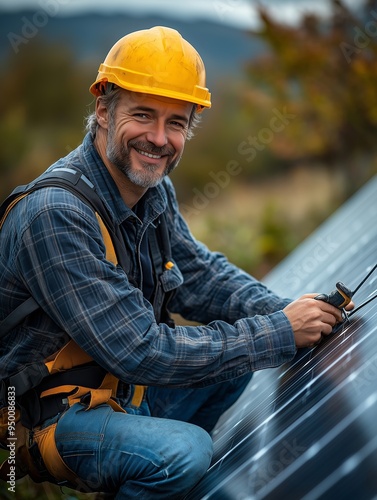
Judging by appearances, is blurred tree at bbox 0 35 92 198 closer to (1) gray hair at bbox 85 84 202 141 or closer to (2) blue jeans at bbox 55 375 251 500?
(1) gray hair at bbox 85 84 202 141

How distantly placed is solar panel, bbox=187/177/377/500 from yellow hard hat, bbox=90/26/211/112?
1.30 m

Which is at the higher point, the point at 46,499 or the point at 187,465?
the point at 187,465

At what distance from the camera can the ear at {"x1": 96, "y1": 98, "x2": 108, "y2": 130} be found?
3170 mm

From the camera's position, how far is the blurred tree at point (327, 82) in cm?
1142

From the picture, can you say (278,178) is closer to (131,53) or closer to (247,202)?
(247,202)

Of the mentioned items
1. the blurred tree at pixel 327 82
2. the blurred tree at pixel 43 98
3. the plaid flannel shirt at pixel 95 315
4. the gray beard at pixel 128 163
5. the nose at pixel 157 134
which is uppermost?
the blurred tree at pixel 327 82

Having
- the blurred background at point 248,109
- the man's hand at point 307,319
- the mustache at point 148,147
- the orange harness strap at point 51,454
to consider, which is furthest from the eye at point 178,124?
the blurred background at point 248,109

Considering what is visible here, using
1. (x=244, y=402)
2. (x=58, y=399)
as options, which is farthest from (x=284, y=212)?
(x=58, y=399)

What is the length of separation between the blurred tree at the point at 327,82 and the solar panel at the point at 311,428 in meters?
8.41

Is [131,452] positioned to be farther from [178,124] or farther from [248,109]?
[248,109]

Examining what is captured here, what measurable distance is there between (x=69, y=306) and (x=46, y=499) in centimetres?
202

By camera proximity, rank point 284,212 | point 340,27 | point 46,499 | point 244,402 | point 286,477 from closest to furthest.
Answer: point 286,477, point 244,402, point 46,499, point 340,27, point 284,212

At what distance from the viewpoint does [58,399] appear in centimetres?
289

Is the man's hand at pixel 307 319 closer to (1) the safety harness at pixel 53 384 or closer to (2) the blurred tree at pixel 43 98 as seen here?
(1) the safety harness at pixel 53 384
